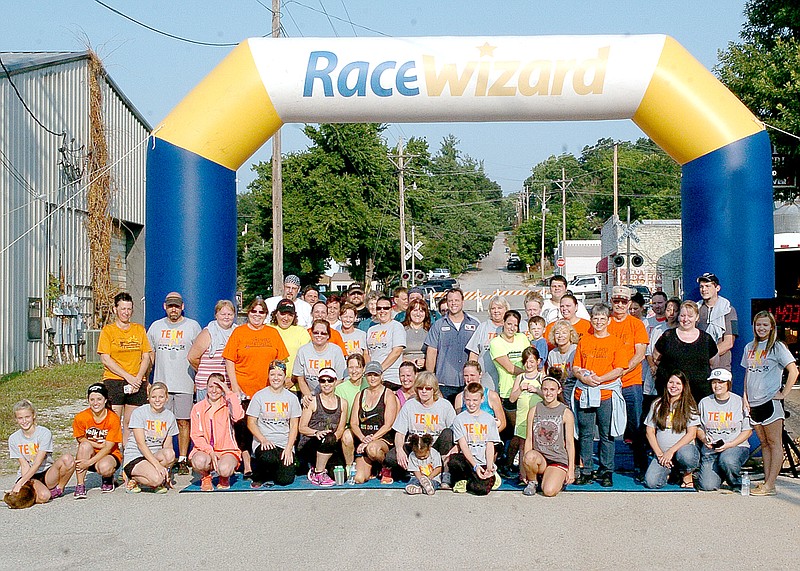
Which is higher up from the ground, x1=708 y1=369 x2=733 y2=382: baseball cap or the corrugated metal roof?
the corrugated metal roof

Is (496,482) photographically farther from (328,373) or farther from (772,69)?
(772,69)

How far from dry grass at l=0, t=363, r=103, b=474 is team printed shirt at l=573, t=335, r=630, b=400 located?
5825mm

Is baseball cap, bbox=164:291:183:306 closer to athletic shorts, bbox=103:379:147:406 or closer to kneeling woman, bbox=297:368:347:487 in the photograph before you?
athletic shorts, bbox=103:379:147:406

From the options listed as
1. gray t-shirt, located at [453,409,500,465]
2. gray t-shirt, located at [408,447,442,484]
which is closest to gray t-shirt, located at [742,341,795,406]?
gray t-shirt, located at [453,409,500,465]

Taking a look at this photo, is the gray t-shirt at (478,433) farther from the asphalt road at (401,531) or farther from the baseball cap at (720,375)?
the baseball cap at (720,375)

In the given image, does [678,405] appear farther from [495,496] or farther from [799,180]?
[799,180]

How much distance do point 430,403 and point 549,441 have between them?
1.09 m

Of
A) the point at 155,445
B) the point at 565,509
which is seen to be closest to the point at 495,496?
the point at 565,509

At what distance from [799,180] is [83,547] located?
15764mm

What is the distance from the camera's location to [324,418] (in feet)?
28.2

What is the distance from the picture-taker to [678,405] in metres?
8.18

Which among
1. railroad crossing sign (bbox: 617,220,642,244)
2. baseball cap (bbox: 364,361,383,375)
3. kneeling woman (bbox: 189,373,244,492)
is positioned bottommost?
kneeling woman (bbox: 189,373,244,492)

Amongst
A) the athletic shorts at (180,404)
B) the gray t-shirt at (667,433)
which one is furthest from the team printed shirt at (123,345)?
the gray t-shirt at (667,433)

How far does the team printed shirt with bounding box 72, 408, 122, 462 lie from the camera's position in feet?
26.7
